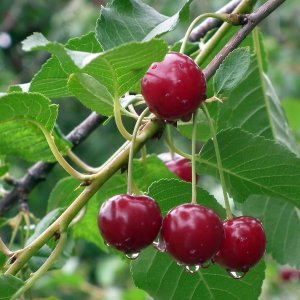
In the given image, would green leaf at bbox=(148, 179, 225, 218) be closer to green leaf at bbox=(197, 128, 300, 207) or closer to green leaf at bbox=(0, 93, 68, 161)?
green leaf at bbox=(197, 128, 300, 207)

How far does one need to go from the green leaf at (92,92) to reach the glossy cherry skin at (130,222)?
0.19 meters

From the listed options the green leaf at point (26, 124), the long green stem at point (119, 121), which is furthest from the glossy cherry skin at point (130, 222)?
the green leaf at point (26, 124)

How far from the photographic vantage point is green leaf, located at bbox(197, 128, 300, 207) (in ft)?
4.18

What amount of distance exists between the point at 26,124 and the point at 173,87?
345mm

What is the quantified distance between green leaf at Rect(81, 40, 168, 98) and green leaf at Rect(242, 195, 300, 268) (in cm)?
63

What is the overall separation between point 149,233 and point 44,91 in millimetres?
436

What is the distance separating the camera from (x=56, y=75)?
1.35 m

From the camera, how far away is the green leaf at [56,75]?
1.34m

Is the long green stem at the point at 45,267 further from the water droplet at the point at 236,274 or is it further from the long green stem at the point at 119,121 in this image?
the water droplet at the point at 236,274

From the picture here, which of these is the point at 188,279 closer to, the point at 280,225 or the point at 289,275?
the point at 280,225

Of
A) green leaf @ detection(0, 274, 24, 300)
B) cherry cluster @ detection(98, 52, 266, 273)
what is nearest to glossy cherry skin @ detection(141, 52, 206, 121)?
cherry cluster @ detection(98, 52, 266, 273)

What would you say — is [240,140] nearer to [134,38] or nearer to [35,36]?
[134,38]

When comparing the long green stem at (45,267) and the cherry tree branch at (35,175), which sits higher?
the long green stem at (45,267)

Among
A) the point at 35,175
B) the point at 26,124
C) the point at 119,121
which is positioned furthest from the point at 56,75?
the point at 35,175
